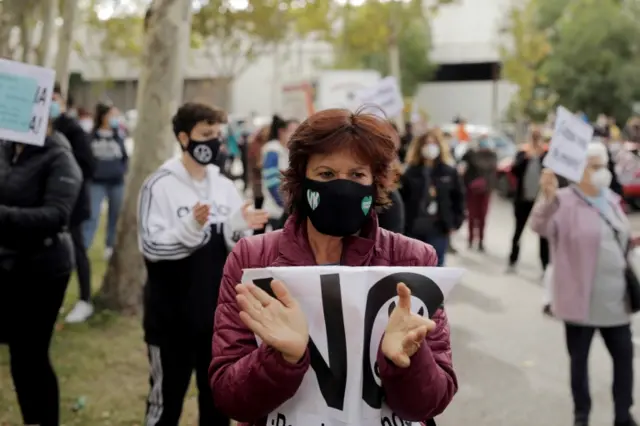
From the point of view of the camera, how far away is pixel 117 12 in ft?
119

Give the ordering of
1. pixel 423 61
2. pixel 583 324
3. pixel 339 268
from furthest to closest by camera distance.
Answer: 1. pixel 423 61
2. pixel 583 324
3. pixel 339 268

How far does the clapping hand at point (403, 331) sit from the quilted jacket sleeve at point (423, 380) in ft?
0.15

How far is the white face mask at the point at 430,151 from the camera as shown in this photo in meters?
8.49

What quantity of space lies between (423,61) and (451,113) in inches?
227

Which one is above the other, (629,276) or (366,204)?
(366,204)

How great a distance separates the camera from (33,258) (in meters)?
4.25

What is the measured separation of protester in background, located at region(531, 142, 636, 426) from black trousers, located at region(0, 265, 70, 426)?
2.99 metres

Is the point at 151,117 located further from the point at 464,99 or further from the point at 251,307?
the point at 464,99

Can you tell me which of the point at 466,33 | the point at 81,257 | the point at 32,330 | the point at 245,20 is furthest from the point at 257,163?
the point at 466,33

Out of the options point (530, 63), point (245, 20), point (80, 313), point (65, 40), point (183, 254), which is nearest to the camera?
point (183, 254)

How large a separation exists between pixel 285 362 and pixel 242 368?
0.18m

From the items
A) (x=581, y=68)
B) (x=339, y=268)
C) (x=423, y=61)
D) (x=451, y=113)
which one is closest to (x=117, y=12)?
(x=581, y=68)

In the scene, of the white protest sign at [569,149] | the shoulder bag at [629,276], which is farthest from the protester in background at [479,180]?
the shoulder bag at [629,276]

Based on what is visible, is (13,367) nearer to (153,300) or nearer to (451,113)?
(153,300)
